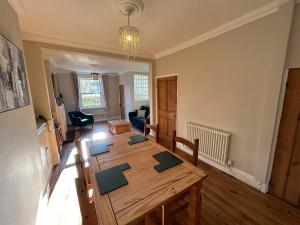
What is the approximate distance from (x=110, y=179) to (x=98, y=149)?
640mm

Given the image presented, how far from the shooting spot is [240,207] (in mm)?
1670

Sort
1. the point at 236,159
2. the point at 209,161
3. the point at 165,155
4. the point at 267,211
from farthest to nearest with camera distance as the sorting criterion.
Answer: the point at 209,161 → the point at 236,159 → the point at 267,211 → the point at 165,155

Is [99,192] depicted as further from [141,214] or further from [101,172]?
[141,214]

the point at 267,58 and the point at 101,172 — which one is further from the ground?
the point at 267,58

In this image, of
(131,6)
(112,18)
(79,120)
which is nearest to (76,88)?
(79,120)

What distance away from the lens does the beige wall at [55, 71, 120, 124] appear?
6.10m

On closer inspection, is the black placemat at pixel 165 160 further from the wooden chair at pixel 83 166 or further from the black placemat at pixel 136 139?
the wooden chair at pixel 83 166

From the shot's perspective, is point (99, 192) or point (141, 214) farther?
point (99, 192)

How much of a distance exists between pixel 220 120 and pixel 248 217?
1.39m

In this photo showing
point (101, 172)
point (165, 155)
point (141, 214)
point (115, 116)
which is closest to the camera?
point (141, 214)

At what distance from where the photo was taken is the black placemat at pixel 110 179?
101 cm

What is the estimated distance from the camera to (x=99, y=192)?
3.19ft

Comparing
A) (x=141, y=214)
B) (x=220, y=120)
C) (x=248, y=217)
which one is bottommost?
(x=248, y=217)

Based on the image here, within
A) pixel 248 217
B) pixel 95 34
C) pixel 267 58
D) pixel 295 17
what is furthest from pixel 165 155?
pixel 95 34
